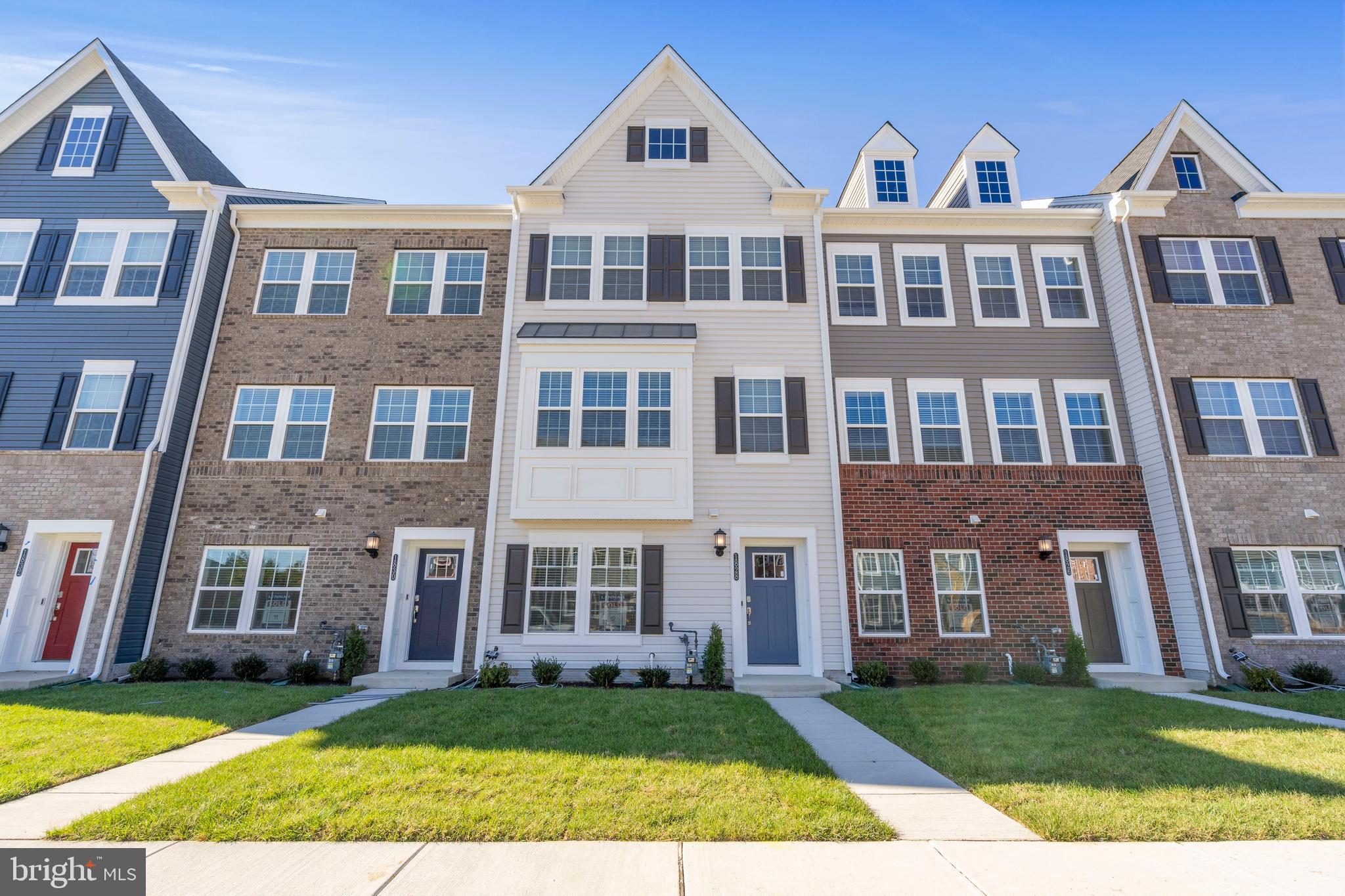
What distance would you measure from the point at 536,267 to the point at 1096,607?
13.7 m

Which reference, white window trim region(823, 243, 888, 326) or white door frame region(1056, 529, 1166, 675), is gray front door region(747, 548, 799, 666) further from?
white door frame region(1056, 529, 1166, 675)

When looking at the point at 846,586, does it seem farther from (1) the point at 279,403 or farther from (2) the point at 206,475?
(2) the point at 206,475

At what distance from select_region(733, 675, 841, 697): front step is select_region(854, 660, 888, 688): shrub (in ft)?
2.29

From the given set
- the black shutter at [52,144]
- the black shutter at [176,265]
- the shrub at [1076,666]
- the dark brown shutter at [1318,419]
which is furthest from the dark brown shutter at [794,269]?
the black shutter at [52,144]

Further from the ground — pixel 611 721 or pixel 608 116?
pixel 608 116

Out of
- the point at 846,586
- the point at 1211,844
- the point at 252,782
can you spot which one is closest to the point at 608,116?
the point at 846,586

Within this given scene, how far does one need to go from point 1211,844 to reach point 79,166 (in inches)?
856

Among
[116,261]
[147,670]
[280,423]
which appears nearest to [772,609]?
[280,423]

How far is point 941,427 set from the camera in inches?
509

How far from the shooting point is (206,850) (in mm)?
3918

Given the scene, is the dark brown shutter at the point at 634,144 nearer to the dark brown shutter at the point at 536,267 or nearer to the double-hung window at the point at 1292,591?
the dark brown shutter at the point at 536,267

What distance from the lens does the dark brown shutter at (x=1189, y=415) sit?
12242mm

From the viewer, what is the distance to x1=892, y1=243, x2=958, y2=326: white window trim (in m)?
13.5

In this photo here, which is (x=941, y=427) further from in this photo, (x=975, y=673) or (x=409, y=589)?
(x=409, y=589)
